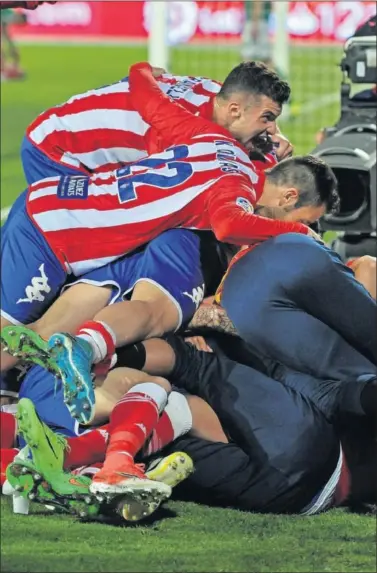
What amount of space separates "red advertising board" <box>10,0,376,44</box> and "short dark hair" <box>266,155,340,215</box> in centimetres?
640

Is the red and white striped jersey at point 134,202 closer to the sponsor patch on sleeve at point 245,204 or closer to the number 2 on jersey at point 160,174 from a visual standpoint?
the number 2 on jersey at point 160,174

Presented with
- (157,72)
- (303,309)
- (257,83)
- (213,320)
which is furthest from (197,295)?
(157,72)

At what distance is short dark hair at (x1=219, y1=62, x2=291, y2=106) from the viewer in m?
3.87

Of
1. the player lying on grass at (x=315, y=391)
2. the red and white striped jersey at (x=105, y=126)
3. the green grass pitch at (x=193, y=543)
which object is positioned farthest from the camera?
the red and white striped jersey at (x=105, y=126)

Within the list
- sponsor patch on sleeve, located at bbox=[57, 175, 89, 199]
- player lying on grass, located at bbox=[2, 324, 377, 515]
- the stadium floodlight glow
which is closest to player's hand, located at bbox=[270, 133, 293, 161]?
the stadium floodlight glow

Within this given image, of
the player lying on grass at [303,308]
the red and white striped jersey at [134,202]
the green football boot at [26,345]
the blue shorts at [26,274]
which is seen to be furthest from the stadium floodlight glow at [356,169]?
the green football boot at [26,345]

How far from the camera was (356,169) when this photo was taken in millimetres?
4492

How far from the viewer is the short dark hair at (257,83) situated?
3.87 metres

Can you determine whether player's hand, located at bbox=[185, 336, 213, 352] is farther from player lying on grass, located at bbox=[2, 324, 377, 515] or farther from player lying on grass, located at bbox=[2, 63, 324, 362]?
player lying on grass, located at bbox=[2, 63, 324, 362]

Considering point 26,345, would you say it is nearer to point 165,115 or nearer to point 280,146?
point 165,115

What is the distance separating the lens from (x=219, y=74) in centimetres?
1051

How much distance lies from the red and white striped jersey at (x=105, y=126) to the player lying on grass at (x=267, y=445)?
85 cm

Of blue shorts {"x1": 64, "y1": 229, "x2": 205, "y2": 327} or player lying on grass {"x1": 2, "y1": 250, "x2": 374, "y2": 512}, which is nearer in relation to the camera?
player lying on grass {"x1": 2, "y1": 250, "x2": 374, "y2": 512}

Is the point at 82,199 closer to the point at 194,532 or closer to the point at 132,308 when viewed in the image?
the point at 132,308
